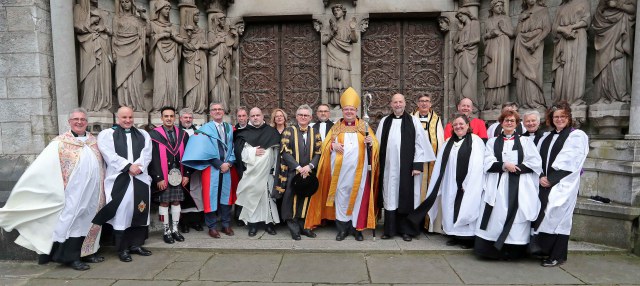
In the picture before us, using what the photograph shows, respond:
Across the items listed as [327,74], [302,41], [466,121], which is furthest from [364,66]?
[466,121]

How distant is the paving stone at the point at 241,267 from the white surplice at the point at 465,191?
204 cm

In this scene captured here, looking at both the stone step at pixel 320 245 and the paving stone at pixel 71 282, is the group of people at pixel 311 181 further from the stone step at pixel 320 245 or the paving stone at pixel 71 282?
the paving stone at pixel 71 282

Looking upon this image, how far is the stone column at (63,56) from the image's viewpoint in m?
5.06


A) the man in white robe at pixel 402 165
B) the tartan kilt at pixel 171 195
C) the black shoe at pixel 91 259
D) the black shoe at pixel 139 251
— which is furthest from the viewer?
the man in white robe at pixel 402 165

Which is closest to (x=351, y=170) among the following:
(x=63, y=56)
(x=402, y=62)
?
(x=402, y=62)

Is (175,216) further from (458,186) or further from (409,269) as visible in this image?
(458,186)

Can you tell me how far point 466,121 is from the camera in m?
4.29

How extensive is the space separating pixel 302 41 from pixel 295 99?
1.14 meters

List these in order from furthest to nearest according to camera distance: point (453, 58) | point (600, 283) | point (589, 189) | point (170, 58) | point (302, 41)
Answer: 1. point (302, 41)
2. point (453, 58)
3. point (170, 58)
4. point (589, 189)
5. point (600, 283)

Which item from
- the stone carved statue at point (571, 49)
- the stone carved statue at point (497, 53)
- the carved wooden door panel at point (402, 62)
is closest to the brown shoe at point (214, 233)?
the carved wooden door panel at point (402, 62)

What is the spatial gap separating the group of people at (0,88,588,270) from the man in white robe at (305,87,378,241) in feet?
0.04

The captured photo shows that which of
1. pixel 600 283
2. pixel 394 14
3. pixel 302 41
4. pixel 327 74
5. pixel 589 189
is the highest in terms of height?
pixel 394 14

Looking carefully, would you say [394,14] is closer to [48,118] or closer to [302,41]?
[302,41]

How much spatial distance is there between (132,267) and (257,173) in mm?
1728
